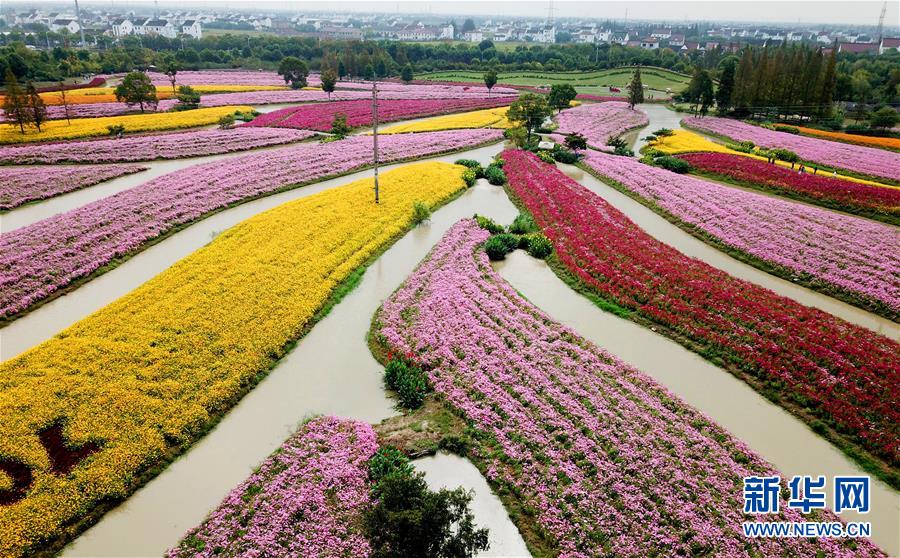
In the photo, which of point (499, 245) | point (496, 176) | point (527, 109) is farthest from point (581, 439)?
point (527, 109)

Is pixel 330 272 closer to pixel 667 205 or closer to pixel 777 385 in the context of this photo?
pixel 777 385

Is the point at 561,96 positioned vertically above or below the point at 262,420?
above

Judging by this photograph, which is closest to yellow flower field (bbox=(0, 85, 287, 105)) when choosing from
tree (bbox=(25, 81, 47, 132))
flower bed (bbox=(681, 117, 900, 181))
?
tree (bbox=(25, 81, 47, 132))

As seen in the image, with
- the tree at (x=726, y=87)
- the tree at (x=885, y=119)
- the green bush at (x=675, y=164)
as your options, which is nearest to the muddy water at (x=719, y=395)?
the green bush at (x=675, y=164)

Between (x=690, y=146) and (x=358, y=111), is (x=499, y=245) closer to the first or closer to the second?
(x=690, y=146)

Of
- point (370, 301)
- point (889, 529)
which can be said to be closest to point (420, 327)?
point (370, 301)

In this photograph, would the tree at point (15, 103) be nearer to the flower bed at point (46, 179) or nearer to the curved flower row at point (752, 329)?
the flower bed at point (46, 179)
